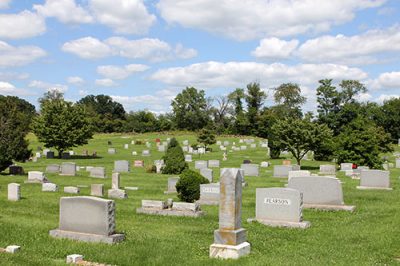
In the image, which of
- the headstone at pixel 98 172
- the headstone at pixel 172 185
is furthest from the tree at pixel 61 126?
the headstone at pixel 172 185

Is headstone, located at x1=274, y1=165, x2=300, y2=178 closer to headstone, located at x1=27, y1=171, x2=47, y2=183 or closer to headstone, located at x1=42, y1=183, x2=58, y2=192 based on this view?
headstone, located at x1=27, y1=171, x2=47, y2=183

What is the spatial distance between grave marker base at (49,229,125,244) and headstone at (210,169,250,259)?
271cm

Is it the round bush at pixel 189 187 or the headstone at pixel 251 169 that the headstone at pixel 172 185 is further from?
the headstone at pixel 251 169

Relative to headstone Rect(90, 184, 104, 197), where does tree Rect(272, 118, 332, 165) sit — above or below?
above

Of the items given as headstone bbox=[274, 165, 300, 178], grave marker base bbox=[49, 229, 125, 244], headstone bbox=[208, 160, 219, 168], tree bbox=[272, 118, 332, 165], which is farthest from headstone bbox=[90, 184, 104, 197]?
headstone bbox=[208, 160, 219, 168]

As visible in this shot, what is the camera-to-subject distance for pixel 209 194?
20.0m

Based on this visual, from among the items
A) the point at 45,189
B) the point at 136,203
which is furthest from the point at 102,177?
the point at 136,203

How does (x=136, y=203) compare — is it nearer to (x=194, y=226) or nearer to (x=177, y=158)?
(x=194, y=226)

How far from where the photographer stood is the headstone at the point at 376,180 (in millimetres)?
24281

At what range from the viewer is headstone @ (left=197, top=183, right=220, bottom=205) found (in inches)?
782

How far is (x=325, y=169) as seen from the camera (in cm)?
3366

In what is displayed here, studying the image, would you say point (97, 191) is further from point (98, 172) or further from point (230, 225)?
point (230, 225)

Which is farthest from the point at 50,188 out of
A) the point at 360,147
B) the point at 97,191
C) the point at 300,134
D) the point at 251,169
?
the point at 360,147

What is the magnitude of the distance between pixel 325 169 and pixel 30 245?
25.5 metres
